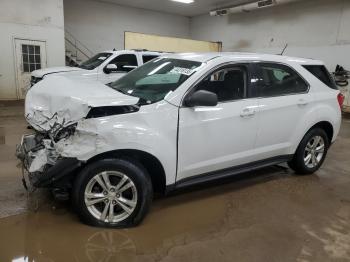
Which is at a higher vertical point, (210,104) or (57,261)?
(210,104)

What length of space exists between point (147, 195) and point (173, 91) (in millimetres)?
1005

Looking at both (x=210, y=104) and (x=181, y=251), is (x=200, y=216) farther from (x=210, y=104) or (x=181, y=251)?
(x=210, y=104)

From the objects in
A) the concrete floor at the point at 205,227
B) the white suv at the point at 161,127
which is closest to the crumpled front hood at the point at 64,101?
the white suv at the point at 161,127

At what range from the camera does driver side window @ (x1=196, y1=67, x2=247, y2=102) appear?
3230 millimetres

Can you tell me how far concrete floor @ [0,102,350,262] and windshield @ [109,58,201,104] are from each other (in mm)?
1228

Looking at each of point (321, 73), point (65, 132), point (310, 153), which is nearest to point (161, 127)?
point (65, 132)

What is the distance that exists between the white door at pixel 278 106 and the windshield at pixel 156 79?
3.00 ft

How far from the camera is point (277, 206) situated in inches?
135

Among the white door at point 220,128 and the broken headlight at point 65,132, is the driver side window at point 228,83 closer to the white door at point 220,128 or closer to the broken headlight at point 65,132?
the white door at point 220,128

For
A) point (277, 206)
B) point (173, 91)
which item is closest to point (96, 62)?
point (173, 91)

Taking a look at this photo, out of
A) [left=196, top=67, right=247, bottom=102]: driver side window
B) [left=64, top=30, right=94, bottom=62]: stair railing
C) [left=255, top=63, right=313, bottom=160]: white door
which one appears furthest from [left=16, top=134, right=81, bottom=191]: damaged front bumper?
[left=64, top=30, right=94, bottom=62]: stair railing

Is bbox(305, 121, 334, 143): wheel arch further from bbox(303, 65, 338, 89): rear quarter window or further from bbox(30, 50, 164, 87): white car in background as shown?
bbox(30, 50, 164, 87): white car in background

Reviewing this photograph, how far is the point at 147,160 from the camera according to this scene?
2.83 metres

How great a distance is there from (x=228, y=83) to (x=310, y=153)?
178 centimetres
